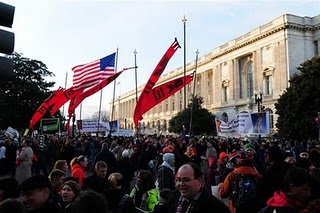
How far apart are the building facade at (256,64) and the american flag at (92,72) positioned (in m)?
22.7

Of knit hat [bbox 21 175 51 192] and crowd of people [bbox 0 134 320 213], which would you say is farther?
knit hat [bbox 21 175 51 192]

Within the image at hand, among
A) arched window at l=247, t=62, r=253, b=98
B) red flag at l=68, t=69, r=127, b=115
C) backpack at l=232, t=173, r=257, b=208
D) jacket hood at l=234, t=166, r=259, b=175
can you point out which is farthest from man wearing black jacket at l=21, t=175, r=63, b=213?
arched window at l=247, t=62, r=253, b=98

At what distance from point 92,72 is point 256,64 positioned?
36289mm

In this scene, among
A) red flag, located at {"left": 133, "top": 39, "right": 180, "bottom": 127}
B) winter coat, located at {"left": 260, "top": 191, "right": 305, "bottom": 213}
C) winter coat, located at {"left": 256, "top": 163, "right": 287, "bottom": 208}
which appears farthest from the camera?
red flag, located at {"left": 133, "top": 39, "right": 180, "bottom": 127}

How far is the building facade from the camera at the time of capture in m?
44.3

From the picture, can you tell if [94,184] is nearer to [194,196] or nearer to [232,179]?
[232,179]

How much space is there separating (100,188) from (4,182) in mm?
1985

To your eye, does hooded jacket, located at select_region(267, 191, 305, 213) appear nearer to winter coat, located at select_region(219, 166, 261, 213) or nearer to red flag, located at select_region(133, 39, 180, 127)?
winter coat, located at select_region(219, 166, 261, 213)

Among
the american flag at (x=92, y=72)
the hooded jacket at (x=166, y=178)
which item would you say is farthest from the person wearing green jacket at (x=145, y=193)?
the american flag at (x=92, y=72)

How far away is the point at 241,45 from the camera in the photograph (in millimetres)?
52844

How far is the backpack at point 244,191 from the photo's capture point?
4.95 m

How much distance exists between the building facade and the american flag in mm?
22705

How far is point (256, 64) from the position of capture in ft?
165

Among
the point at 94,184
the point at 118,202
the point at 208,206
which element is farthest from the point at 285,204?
the point at 94,184
